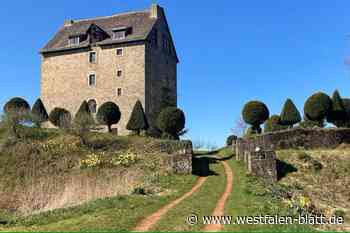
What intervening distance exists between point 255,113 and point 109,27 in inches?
801

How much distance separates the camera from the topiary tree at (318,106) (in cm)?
3493

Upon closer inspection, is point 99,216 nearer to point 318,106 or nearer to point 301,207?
point 301,207

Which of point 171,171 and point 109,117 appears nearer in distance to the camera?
point 171,171

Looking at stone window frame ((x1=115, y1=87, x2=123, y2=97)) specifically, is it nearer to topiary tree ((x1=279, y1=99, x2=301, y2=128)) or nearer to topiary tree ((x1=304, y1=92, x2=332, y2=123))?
topiary tree ((x1=279, y1=99, x2=301, y2=128))

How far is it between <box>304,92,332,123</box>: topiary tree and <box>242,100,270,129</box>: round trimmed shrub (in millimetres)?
3501

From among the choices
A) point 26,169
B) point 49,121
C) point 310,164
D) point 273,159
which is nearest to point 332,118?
point 310,164

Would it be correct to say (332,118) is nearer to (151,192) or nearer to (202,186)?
(202,186)

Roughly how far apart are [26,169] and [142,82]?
726 inches

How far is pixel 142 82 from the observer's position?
43500 millimetres

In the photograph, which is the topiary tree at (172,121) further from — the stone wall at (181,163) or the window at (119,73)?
the stone wall at (181,163)

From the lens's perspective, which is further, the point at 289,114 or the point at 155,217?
the point at 289,114

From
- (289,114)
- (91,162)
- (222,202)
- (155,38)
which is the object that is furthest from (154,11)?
(222,202)

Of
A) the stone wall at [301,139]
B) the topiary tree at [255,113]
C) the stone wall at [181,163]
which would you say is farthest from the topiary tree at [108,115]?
the stone wall at [181,163]

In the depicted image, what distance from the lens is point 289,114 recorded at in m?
36.2
